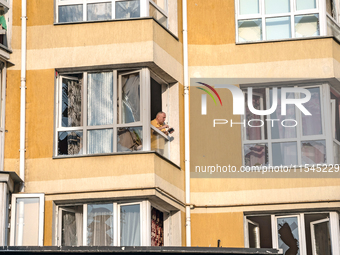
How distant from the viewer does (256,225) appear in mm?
17688

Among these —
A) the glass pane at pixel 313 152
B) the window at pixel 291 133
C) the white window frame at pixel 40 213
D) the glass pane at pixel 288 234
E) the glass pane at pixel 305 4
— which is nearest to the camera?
the white window frame at pixel 40 213

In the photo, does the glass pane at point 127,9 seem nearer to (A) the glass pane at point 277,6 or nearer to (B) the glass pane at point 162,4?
(B) the glass pane at point 162,4

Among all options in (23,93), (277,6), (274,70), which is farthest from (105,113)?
(277,6)

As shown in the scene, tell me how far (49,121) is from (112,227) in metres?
2.74

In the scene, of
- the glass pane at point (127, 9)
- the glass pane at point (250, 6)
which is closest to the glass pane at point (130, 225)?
the glass pane at point (127, 9)

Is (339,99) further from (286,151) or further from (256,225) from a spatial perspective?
(256,225)

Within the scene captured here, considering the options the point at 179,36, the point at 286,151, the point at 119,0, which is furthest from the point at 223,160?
the point at 119,0

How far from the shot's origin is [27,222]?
16.3 meters

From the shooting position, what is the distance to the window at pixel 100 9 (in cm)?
1797

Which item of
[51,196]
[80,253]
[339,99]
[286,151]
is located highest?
[339,99]

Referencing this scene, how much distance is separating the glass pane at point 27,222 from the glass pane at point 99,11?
450 centimetres

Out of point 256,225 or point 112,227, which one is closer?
point 112,227

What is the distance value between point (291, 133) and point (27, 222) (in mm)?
6397

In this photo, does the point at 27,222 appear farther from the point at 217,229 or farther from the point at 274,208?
the point at 274,208
